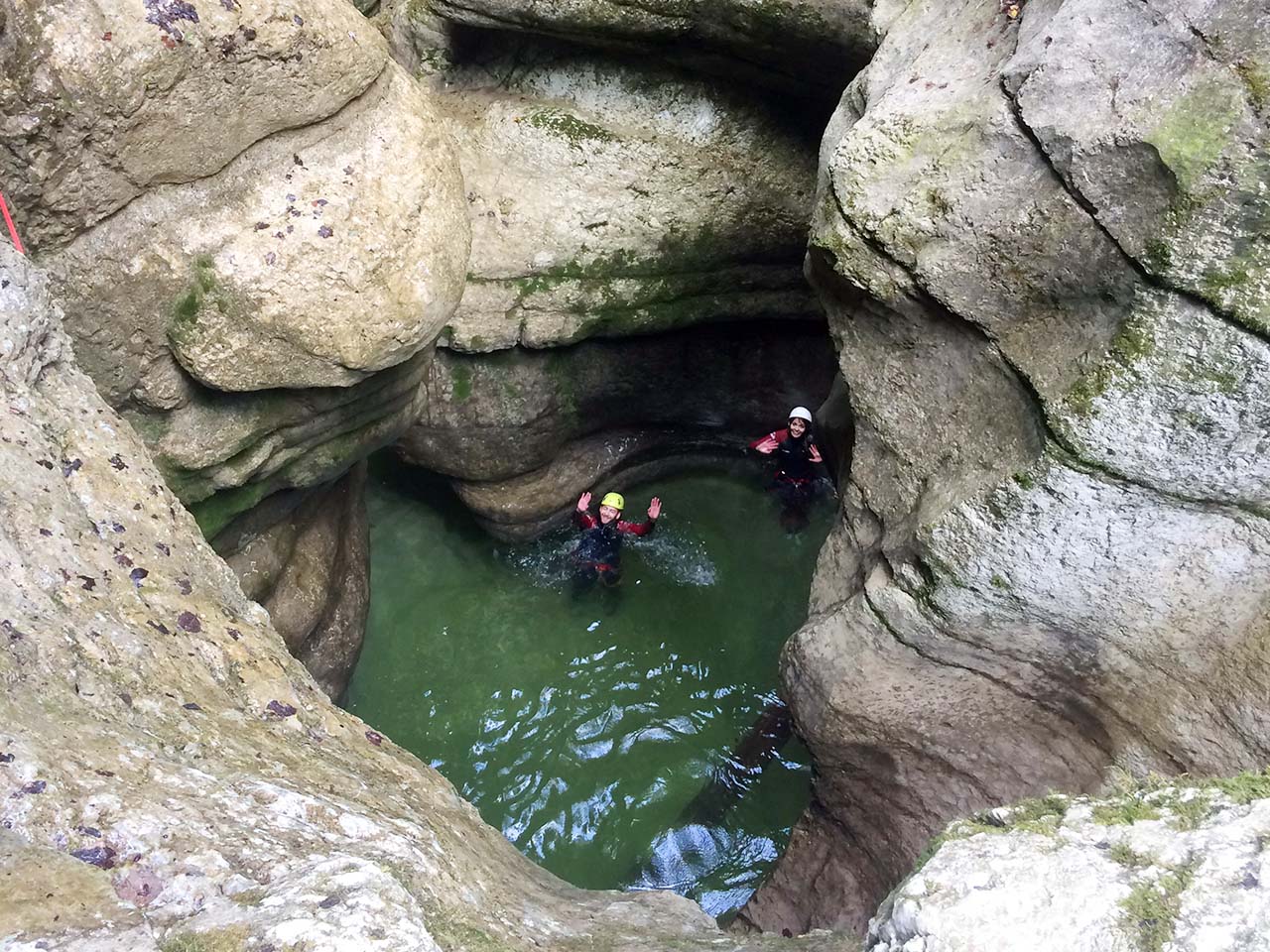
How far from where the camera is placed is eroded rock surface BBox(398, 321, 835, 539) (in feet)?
18.8

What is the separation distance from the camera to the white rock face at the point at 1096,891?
141 cm

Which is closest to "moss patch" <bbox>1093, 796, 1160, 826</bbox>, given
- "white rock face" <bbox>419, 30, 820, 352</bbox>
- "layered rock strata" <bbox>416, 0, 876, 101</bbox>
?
"layered rock strata" <bbox>416, 0, 876, 101</bbox>

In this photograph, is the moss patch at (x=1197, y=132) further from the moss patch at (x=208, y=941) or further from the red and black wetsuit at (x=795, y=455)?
the red and black wetsuit at (x=795, y=455)

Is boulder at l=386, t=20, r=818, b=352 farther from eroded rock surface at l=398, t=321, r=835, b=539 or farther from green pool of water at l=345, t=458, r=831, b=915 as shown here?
green pool of water at l=345, t=458, r=831, b=915

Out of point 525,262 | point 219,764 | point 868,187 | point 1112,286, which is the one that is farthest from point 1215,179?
point 525,262

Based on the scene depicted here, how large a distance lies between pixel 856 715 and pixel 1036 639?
0.92 m

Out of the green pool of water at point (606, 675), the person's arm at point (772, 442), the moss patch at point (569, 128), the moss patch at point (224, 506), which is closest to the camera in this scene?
the moss patch at point (224, 506)

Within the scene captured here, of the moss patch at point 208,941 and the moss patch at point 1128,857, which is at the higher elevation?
the moss patch at point 1128,857

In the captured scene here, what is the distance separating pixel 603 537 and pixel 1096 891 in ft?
16.2

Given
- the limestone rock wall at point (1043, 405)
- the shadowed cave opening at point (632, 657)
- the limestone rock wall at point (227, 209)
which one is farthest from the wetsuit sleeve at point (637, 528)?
the limestone rock wall at point (227, 209)

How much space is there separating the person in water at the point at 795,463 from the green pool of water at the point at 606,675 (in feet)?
0.49

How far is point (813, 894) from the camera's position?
459cm

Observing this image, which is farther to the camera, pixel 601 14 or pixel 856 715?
pixel 601 14

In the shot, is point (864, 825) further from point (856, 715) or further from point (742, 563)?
point (742, 563)
